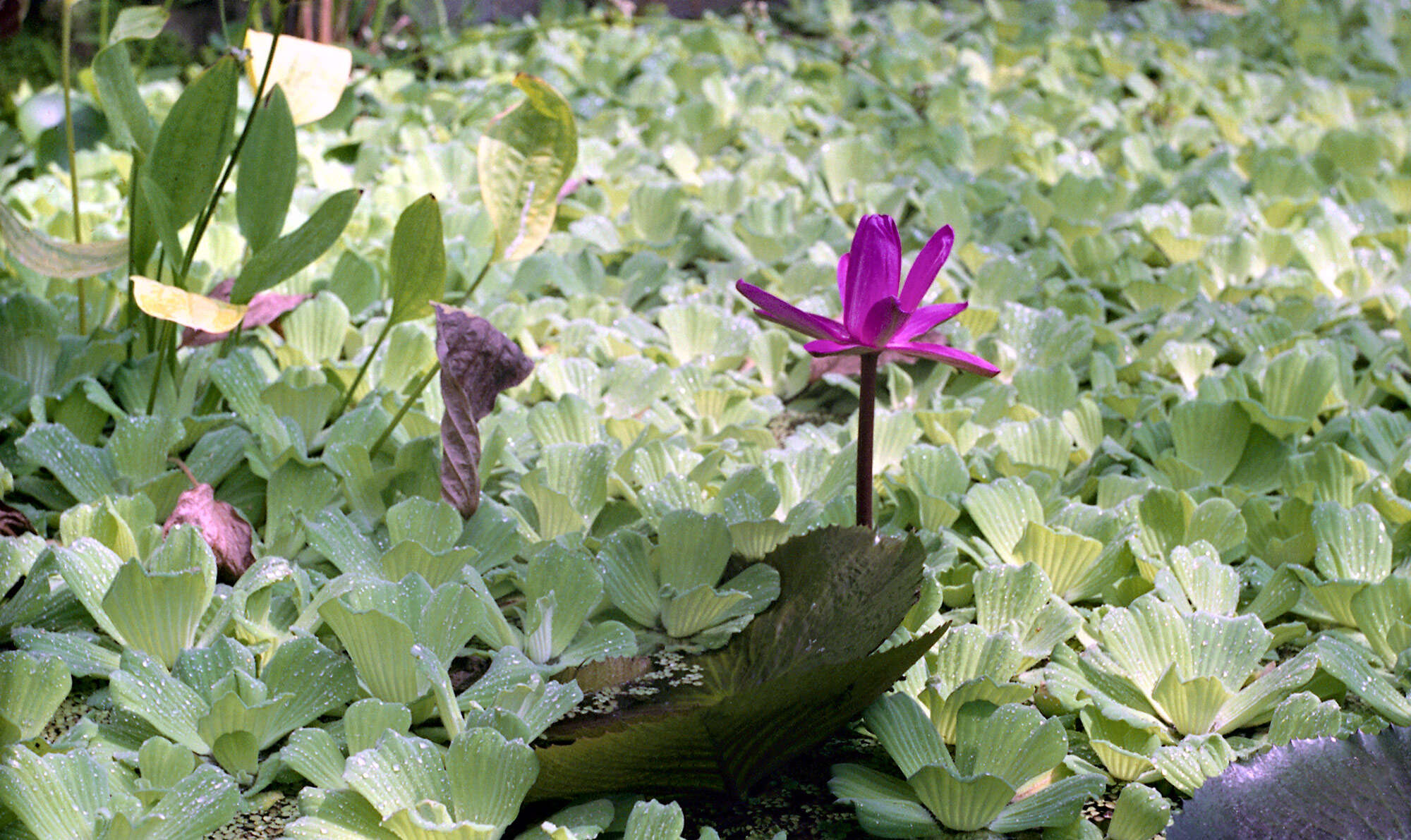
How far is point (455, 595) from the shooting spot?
93cm

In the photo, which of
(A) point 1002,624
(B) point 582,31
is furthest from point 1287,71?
(A) point 1002,624

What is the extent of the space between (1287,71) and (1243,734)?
2.57m

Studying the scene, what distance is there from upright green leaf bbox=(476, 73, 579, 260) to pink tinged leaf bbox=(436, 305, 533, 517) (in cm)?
26

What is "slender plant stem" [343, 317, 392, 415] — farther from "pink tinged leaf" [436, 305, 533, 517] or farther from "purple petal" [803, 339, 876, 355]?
"purple petal" [803, 339, 876, 355]

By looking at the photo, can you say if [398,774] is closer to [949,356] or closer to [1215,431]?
[949,356]

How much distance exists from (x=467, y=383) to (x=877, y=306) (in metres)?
0.42

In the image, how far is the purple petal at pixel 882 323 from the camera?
33.7 inches

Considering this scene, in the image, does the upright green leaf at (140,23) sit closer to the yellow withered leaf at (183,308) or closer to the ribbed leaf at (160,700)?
the yellow withered leaf at (183,308)

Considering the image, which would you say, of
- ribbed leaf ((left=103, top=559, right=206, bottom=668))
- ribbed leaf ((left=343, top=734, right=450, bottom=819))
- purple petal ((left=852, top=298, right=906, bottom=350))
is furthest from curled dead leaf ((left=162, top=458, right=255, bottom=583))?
purple petal ((left=852, top=298, right=906, bottom=350))

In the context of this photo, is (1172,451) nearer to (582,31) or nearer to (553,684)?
(553,684)

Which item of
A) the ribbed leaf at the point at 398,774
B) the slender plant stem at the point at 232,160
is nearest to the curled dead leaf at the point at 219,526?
the slender plant stem at the point at 232,160

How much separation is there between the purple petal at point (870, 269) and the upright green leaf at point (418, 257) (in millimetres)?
433

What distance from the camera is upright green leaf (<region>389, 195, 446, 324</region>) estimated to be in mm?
1151

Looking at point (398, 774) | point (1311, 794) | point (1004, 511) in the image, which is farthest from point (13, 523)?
point (1311, 794)
